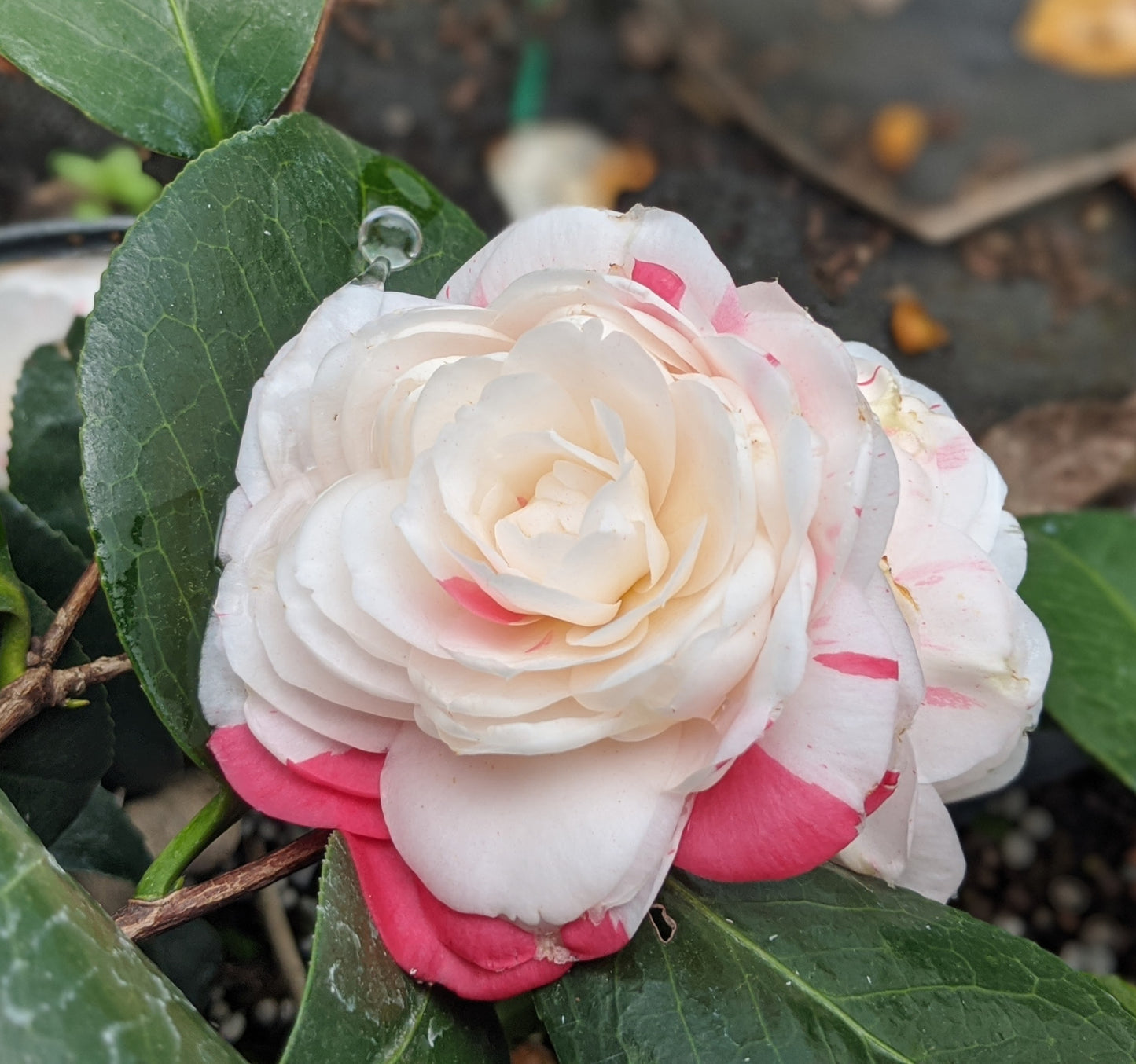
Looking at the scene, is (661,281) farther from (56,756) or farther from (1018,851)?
(1018,851)

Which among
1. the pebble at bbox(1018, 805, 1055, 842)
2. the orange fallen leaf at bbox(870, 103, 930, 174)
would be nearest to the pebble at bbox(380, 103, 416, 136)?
the orange fallen leaf at bbox(870, 103, 930, 174)

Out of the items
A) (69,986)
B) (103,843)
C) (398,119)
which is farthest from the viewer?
(398,119)

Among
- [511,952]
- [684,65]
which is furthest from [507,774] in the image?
[684,65]

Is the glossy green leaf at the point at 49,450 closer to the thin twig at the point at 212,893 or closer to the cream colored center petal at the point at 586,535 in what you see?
the thin twig at the point at 212,893

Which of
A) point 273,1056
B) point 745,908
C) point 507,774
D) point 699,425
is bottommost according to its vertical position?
point 273,1056

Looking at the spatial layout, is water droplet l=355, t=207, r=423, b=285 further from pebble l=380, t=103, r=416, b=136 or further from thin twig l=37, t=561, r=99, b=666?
pebble l=380, t=103, r=416, b=136

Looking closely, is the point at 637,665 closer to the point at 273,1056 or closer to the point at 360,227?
the point at 360,227

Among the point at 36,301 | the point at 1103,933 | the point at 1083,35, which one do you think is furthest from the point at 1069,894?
the point at 1083,35
